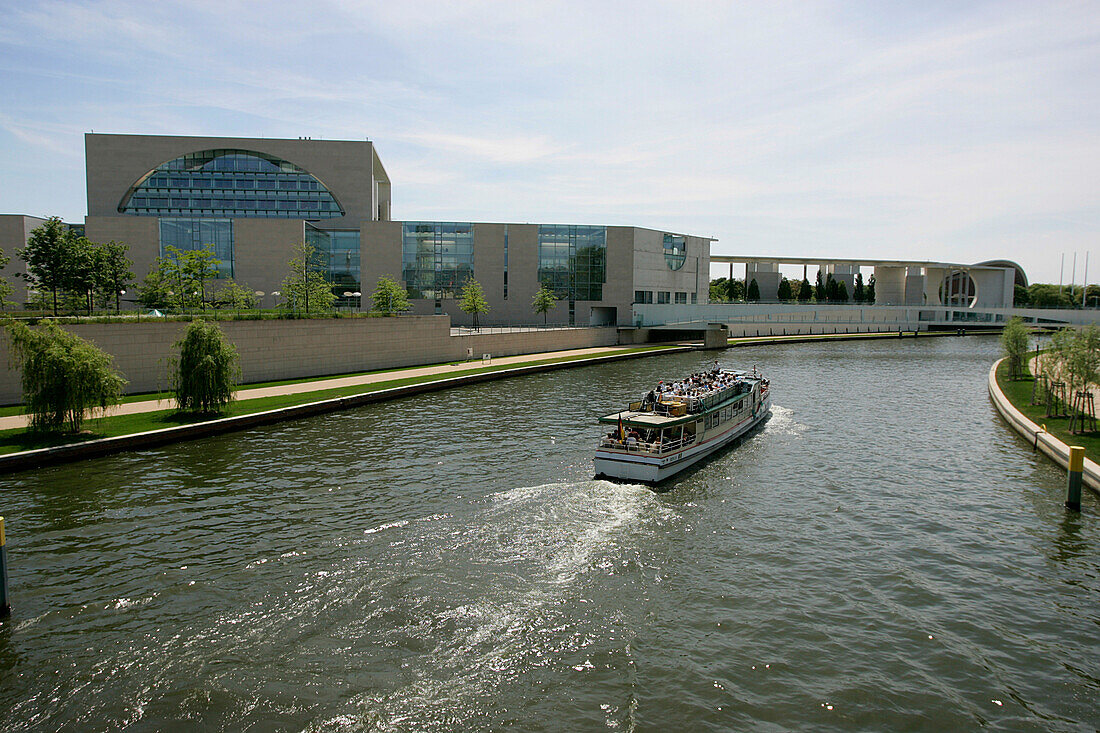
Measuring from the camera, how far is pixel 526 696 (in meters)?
12.4

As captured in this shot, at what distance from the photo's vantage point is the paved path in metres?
32.9

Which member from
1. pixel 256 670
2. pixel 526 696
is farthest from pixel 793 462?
pixel 256 670

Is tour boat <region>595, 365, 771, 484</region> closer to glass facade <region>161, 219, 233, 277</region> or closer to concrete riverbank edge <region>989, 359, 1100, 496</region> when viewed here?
concrete riverbank edge <region>989, 359, 1100, 496</region>

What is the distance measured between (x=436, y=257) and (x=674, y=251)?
3692 centimetres

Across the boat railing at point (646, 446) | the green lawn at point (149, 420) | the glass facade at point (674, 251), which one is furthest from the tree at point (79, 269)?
the glass facade at point (674, 251)

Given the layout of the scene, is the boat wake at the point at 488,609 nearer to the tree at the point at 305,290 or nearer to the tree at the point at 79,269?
the tree at the point at 305,290

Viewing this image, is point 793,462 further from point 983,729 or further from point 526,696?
point 526,696

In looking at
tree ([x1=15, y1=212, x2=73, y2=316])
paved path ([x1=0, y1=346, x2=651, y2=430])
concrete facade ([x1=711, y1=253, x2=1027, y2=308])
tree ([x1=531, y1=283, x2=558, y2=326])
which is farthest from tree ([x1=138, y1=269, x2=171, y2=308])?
concrete facade ([x1=711, y1=253, x2=1027, y2=308])

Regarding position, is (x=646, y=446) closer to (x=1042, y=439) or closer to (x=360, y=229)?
(x=1042, y=439)

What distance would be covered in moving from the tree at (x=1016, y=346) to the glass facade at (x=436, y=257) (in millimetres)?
60193

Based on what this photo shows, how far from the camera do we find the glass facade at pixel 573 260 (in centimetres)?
9206

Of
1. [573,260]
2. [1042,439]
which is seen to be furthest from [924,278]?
[1042,439]

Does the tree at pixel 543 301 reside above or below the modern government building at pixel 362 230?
below

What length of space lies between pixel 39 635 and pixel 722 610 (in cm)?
1467
